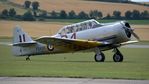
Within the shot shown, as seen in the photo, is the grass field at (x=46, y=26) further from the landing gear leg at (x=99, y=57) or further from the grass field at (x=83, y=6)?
the landing gear leg at (x=99, y=57)

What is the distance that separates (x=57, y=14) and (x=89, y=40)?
32362 mm

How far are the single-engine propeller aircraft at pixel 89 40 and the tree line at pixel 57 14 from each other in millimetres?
27289

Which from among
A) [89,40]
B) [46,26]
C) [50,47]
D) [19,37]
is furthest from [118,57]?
[46,26]

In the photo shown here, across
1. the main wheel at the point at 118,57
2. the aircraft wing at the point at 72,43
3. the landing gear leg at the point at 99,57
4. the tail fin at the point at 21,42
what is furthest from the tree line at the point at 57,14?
the landing gear leg at the point at 99,57

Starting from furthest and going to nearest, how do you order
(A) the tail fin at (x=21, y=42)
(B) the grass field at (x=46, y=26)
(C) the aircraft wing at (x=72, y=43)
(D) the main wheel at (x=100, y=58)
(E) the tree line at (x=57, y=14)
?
(E) the tree line at (x=57, y=14) → (B) the grass field at (x=46, y=26) → (A) the tail fin at (x=21, y=42) → (C) the aircraft wing at (x=72, y=43) → (D) the main wheel at (x=100, y=58)

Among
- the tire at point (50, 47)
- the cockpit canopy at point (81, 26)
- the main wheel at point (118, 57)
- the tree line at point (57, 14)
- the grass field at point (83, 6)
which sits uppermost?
the grass field at point (83, 6)

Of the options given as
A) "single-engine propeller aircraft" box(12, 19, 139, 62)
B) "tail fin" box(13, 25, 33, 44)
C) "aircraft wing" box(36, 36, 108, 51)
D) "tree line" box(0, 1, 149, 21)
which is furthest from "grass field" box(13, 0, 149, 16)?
"aircraft wing" box(36, 36, 108, 51)

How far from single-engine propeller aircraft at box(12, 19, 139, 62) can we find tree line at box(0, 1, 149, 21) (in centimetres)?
2729

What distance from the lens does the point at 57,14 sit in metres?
62.2

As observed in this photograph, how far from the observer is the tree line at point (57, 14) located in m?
59.4

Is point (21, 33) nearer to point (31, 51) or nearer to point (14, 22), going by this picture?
point (31, 51)

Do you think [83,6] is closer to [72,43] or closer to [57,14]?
[57,14]

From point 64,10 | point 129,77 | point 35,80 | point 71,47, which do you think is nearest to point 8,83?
point 35,80

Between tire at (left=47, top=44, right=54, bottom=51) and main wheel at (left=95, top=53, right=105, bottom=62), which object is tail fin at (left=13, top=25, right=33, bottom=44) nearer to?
tire at (left=47, top=44, right=54, bottom=51)
